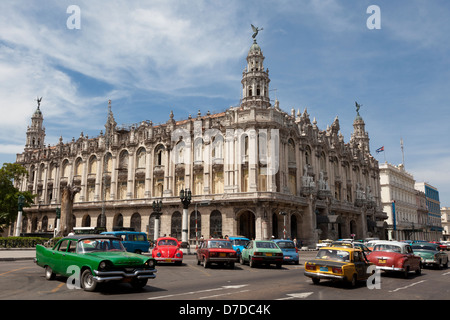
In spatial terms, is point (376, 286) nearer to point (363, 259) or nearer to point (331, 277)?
point (363, 259)

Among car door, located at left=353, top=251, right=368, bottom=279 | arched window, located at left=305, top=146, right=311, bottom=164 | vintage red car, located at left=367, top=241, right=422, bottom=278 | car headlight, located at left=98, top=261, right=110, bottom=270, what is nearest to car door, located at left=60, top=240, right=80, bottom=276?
car headlight, located at left=98, top=261, right=110, bottom=270

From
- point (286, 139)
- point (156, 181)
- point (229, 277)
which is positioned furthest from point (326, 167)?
point (229, 277)

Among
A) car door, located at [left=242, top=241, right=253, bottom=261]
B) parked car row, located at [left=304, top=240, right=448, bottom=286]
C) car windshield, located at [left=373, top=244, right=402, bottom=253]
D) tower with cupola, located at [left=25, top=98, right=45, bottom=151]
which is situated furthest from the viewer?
tower with cupola, located at [left=25, top=98, right=45, bottom=151]

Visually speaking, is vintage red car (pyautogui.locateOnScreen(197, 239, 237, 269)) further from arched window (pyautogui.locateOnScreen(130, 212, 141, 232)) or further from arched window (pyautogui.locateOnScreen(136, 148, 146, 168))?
arched window (pyautogui.locateOnScreen(136, 148, 146, 168))

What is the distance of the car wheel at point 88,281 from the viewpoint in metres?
10.8

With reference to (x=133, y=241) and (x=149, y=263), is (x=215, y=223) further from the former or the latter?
(x=149, y=263)

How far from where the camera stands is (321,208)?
54.1m

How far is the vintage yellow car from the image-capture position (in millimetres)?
12500

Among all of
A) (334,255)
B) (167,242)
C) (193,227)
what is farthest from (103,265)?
(193,227)

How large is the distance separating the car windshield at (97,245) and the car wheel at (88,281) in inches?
30.1

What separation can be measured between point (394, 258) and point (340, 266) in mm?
4838

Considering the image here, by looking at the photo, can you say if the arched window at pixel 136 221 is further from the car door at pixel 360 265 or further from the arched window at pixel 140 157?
the car door at pixel 360 265

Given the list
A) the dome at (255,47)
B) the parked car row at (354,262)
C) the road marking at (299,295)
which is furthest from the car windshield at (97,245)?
the dome at (255,47)
